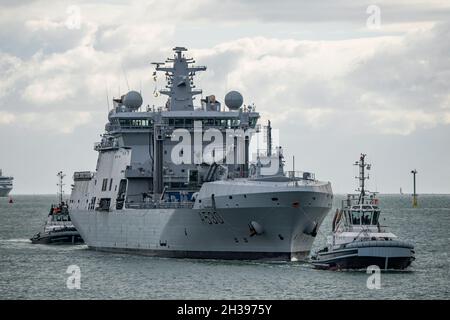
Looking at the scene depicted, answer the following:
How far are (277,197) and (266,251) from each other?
12.8 ft

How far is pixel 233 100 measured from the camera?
292 ft

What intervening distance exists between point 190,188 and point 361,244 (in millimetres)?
19519

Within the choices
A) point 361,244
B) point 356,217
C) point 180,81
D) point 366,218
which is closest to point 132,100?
point 180,81

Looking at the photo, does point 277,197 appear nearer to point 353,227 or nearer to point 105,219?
point 353,227

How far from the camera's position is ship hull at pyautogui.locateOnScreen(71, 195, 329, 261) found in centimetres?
7256

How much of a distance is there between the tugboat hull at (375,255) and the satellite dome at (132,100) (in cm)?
2760

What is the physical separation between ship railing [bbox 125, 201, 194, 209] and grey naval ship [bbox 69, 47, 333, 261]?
90mm

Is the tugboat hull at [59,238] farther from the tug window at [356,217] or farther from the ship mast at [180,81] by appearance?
the tug window at [356,217]

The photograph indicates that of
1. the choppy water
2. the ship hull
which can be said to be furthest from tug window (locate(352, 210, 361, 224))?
the ship hull

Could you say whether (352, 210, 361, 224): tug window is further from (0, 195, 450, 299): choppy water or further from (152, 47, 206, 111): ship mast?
(152, 47, 206, 111): ship mast

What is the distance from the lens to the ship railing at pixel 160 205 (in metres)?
77.8

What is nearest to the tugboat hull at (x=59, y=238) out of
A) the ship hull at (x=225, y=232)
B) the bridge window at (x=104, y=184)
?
the bridge window at (x=104, y=184)

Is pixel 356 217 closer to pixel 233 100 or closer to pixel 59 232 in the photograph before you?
pixel 233 100
